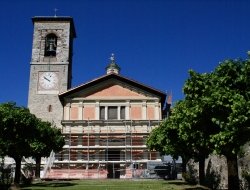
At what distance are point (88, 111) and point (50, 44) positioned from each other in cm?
955

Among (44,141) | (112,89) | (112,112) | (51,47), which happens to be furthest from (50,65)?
(44,141)

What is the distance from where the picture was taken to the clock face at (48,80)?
1784 inches

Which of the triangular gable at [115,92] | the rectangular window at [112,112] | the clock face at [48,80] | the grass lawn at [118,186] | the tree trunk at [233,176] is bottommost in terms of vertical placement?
the grass lawn at [118,186]

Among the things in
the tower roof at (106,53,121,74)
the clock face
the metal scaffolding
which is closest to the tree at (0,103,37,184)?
the metal scaffolding

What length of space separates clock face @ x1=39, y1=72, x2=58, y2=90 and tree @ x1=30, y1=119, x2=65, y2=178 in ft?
40.1

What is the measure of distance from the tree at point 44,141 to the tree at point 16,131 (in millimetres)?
796

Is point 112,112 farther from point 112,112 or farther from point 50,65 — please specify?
point 50,65

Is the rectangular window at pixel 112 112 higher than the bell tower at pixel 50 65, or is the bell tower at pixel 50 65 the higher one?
the bell tower at pixel 50 65

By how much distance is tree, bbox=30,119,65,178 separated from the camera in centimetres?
2676

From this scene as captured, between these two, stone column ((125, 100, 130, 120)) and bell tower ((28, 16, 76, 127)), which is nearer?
stone column ((125, 100, 130, 120))

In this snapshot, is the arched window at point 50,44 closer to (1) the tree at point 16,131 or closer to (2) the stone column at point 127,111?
(2) the stone column at point 127,111

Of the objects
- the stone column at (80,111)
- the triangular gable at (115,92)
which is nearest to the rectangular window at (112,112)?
the triangular gable at (115,92)

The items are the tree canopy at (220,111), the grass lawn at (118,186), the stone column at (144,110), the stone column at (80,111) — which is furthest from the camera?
the stone column at (80,111)

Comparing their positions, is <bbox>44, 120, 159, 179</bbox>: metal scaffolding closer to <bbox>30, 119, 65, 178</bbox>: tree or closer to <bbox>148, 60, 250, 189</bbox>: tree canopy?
<bbox>30, 119, 65, 178</bbox>: tree
